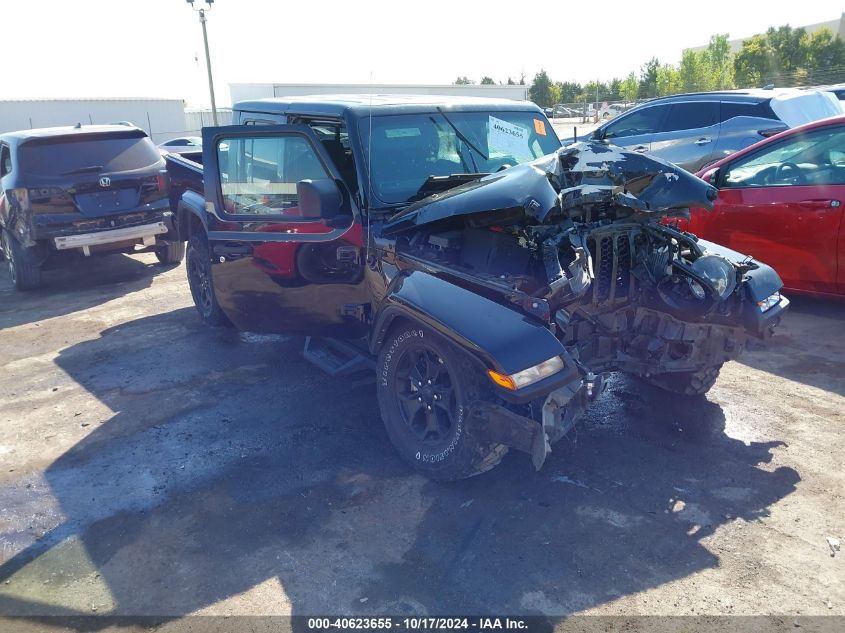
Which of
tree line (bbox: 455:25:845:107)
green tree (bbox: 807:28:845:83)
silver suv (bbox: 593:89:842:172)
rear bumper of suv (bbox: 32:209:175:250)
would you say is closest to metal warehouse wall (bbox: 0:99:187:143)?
tree line (bbox: 455:25:845:107)

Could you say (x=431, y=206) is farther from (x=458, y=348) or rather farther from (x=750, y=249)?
(x=750, y=249)

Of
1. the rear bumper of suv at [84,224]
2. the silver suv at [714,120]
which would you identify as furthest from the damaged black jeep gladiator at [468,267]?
the silver suv at [714,120]

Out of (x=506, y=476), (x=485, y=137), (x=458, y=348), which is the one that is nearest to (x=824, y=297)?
(x=485, y=137)

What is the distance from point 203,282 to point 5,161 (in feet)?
12.8

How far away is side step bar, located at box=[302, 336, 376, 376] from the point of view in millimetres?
4312

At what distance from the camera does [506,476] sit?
363 centimetres

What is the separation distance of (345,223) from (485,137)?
1.27m

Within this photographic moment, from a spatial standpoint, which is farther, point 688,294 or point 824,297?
point 824,297

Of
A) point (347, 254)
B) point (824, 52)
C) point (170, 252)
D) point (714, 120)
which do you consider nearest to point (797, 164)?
point (714, 120)

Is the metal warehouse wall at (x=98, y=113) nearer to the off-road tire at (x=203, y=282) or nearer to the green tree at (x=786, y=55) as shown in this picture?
the off-road tire at (x=203, y=282)

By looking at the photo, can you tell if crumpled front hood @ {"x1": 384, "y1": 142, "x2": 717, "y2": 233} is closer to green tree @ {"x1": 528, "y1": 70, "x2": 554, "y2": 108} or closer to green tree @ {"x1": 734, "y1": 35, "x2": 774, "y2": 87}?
green tree @ {"x1": 734, "y1": 35, "x2": 774, "y2": 87}

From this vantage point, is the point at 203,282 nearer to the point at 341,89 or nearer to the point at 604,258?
the point at 604,258

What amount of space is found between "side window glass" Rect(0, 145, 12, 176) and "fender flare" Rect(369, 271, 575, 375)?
21.9 feet

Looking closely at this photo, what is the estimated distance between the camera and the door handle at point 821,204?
205 inches
